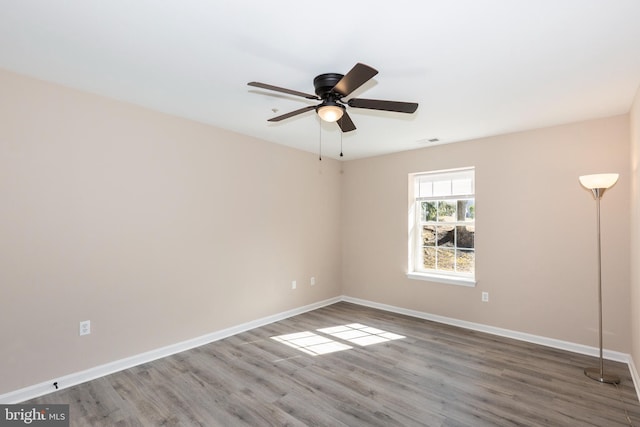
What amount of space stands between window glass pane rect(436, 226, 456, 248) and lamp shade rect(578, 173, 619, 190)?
173cm

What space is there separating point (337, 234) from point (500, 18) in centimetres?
411

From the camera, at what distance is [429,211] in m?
4.72

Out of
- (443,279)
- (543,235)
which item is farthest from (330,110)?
(443,279)

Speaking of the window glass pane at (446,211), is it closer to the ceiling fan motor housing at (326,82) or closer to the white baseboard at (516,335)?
the white baseboard at (516,335)

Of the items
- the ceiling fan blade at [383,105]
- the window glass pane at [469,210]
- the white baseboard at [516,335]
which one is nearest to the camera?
the ceiling fan blade at [383,105]

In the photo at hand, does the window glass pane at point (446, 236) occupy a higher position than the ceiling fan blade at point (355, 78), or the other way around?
the ceiling fan blade at point (355, 78)

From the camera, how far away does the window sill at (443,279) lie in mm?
4102

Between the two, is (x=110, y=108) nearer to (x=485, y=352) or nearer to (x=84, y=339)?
(x=84, y=339)

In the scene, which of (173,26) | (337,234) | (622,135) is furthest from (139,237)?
(622,135)

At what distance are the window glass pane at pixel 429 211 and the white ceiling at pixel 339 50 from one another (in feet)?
5.74

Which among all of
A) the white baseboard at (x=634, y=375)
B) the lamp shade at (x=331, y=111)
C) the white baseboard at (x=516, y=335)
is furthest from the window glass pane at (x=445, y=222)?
the lamp shade at (x=331, y=111)

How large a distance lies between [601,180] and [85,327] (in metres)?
4.83

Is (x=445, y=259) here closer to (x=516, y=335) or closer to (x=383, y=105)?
(x=516, y=335)

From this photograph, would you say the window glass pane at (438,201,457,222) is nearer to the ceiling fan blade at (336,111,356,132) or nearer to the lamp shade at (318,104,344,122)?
the ceiling fan blade at (336,111,356,132)
